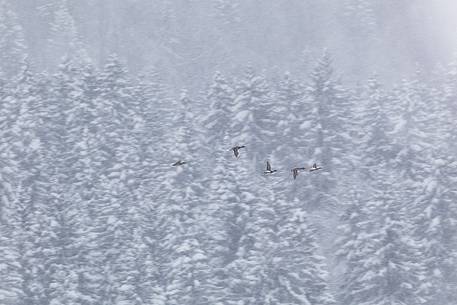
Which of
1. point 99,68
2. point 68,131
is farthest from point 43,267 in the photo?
point 99,68

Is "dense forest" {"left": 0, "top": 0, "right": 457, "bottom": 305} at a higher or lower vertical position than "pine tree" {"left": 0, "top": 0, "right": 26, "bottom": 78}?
lower

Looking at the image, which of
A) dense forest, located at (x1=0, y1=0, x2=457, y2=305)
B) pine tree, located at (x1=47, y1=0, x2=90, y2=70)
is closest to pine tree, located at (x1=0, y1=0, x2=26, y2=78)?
pine tree, located at (x1=47, y1=0, x2=90, y2=70)

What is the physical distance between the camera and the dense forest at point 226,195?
51812 mm

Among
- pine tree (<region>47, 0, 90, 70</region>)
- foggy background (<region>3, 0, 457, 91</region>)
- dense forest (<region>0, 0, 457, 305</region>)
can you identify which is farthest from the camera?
foggy background (<region>3, 0, 457, 91</region>)

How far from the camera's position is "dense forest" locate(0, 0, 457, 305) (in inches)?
2040

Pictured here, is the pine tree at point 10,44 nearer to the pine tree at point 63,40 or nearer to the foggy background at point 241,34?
the foggy background at point 241,34

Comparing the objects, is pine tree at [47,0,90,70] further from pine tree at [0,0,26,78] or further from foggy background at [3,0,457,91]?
pine tree at [0,0,26,78]

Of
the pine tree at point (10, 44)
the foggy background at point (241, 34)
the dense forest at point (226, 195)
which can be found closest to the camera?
the dense forest at point (226, 195)

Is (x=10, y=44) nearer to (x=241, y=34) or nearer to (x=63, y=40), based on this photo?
(x=63, y=40)

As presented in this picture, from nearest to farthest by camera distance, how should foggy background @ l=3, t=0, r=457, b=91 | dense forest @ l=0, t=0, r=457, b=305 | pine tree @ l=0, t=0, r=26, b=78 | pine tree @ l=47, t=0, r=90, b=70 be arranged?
1. dense forest @ l=0, t=0, r=457, b=305
2. pine tree @ l=0, t=0, r=26, b=78
3. pine tree @ l=47, t=0, r=90, b=70
4. foggy background @ l=3, t=0, r=457, b=91

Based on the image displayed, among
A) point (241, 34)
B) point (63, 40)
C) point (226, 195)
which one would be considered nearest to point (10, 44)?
point (63, 40)

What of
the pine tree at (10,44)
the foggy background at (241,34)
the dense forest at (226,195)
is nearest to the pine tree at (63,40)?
the foggy background at (241,34)

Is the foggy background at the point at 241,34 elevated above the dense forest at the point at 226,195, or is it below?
above

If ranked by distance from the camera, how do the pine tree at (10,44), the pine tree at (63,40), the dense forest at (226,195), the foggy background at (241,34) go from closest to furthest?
the dense forest at (226,195)
the pine tree at (10,44)
the pine tree at (63,40)
the foggy background at (241,34)
